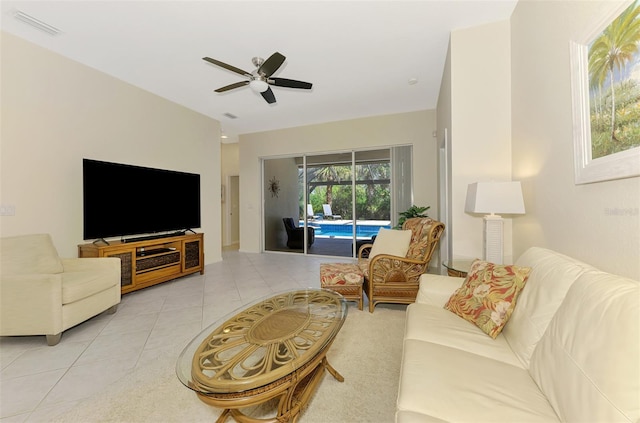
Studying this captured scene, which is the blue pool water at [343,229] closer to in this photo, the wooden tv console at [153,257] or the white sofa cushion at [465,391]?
→ the wooden tv console at [153,257]

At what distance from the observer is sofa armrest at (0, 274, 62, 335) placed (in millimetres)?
2027

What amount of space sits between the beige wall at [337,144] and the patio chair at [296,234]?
28.8 inches

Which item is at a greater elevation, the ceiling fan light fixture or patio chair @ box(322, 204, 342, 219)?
the ceiling fan light fixture

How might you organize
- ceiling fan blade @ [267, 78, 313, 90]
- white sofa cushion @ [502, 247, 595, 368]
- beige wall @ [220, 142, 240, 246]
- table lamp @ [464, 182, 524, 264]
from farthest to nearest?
beige wall @ [220, 142, 240, 246], ceiling fan blade @ [267, 78, 313, 90], table lamp @ [464, 182, 524, 264], white sofa cushion @ [502, 247, 595, 368]

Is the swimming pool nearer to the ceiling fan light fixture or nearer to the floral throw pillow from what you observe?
the ceiling fan light fixture

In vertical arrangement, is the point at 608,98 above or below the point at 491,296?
above

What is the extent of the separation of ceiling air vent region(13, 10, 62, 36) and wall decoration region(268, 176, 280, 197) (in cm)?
407

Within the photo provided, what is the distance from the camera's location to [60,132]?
2953 mm

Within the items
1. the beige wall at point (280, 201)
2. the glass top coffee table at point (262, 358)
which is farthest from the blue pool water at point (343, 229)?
the glass top coffee table at point (262, 358)

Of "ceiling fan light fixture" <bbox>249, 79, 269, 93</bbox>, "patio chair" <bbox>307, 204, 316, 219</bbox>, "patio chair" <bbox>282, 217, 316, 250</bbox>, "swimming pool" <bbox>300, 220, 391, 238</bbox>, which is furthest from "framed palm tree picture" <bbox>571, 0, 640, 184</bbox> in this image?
"patio chair" <bbox>282, 217, 316, 250</bbox>

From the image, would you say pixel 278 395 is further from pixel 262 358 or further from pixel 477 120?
pixel 477 120

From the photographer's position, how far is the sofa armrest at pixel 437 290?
1809 millimetres

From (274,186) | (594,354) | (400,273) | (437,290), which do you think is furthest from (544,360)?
(274,186)

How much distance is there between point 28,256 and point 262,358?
2649mm
